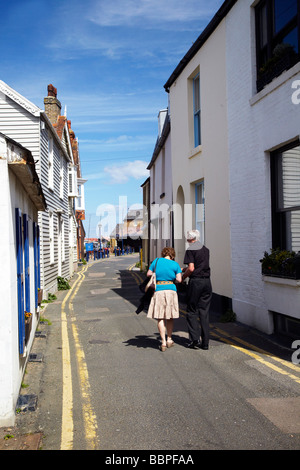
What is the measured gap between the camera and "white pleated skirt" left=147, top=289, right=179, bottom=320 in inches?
318

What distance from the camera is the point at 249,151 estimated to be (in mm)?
9688

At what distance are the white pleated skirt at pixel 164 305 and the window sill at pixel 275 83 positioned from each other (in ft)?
13.9

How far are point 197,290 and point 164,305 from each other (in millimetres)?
649

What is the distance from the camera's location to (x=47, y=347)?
888cm

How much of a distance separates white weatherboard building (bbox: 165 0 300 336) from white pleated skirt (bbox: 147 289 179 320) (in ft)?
6.39

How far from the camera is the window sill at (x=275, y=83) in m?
7.72

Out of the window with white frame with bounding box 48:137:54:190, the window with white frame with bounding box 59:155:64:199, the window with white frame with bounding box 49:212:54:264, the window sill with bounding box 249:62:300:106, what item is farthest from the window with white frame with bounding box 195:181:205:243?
the window with white frame with bounding box 59:155:64:199

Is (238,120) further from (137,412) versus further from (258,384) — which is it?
(137,412)

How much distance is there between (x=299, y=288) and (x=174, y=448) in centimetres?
418

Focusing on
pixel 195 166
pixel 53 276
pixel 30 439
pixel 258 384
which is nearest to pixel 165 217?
pixel 53 276

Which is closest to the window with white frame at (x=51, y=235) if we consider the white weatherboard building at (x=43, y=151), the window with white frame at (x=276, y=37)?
the white weatherboard building at (x=43, y=151)

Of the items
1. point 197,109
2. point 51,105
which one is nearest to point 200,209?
point 197,109

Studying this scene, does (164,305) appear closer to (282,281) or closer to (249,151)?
(282,281)

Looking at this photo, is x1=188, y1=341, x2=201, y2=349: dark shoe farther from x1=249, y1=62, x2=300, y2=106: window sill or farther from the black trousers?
x1=249, y1=62, x2=300, y2=106: window sill
